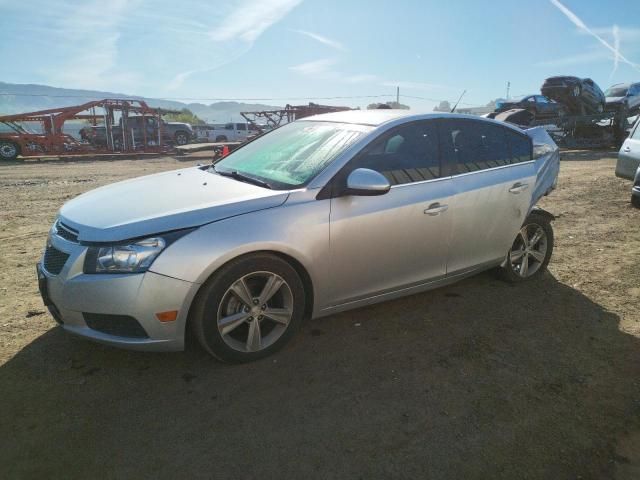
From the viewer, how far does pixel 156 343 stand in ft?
8.63

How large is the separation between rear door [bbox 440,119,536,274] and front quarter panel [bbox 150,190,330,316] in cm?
118

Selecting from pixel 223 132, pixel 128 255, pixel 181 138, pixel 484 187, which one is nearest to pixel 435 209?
pixel 484 187

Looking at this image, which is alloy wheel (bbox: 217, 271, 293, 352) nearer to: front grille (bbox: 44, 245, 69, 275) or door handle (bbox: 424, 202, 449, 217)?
front grille (bbox: 44, 245, 69, 275)

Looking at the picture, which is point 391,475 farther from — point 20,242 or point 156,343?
point 20,242

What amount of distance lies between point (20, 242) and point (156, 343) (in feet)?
13.5

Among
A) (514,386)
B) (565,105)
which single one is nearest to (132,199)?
(514,386)

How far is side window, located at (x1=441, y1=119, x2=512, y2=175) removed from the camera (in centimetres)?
363

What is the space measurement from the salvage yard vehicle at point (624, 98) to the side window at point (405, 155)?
20.7 m

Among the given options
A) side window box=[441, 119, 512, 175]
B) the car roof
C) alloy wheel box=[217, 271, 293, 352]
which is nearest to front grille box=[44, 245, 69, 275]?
alloy wheel box=[217, 271, 293, 352]

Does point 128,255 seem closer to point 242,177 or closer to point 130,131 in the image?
point 242,177

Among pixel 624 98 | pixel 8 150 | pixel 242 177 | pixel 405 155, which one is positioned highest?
pixel 624 98

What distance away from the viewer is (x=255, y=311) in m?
2.88

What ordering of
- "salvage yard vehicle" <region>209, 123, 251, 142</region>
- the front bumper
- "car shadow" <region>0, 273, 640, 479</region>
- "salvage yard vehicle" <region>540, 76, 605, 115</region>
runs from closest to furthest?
"car shadow" <region>0, 273, 640, 479</region> < the front bumper < "salvage yard vehicle" <region>540, 76, 605, 115</region> < "salvage yard vehicle" <region>209, 123, 251, 142</region>

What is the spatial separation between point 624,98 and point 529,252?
21.2 metres
